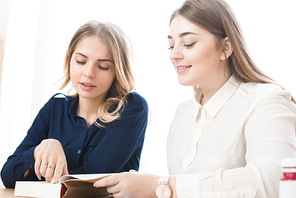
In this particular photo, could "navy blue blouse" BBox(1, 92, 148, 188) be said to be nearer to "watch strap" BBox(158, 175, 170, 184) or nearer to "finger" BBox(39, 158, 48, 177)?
"finger" BBox(39, 158, 48, 177)

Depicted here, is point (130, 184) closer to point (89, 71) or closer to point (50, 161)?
point (50, 161)

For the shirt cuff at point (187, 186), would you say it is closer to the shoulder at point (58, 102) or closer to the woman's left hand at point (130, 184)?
the woman's left hand at point (130, 184)

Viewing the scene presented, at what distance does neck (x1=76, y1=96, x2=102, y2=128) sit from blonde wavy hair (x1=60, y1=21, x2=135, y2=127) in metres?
0.05

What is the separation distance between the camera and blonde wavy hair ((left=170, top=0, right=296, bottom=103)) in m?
1.07

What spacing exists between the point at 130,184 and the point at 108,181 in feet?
0.18

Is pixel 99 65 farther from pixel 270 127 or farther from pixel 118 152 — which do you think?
pixel 270 127

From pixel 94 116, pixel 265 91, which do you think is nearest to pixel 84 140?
pixel 94 116

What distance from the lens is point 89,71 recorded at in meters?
1.36

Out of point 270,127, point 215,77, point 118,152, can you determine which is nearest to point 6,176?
point 118,152

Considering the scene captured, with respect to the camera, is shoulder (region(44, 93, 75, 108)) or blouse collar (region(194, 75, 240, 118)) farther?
shoulder (region(44, 93, 75, 108))

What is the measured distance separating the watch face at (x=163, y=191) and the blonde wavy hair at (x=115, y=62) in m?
0.62

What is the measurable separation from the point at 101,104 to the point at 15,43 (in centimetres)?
153

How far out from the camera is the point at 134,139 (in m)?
1.37

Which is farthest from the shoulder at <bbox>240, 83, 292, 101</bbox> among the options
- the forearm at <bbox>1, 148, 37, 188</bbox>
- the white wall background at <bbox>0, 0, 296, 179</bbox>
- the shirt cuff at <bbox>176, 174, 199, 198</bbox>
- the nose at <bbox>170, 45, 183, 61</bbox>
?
the white wall background at <bbox>0, 0, 296, 179</bbox>
